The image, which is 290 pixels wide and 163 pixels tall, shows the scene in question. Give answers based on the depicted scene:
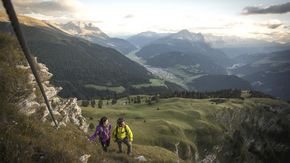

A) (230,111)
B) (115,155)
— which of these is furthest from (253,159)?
(115,155)

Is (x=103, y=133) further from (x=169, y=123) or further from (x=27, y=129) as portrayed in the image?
(x=169, y=123)

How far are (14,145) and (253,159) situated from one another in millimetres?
186408

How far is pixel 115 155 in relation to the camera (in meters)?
20.6

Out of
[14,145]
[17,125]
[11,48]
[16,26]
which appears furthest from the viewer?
[11,48]

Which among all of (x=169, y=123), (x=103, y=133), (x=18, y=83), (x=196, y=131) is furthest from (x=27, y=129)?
(x=196, y=131)

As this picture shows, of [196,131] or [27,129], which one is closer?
[27,129]

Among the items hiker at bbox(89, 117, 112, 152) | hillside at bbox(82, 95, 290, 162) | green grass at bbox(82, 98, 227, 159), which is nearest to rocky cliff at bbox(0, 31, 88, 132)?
hiker at bbox(89, 117, 112, 152)

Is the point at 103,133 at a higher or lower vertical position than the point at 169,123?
higher

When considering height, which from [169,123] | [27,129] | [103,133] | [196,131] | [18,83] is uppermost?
[18,83]

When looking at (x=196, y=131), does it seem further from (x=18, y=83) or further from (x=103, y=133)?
(x=18, y=83)

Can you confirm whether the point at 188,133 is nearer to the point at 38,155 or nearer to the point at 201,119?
the point at 201,119

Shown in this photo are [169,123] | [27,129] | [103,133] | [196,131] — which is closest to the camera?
[27,129]

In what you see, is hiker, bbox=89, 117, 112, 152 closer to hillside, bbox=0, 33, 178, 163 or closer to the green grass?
hillside, bbox=0, 33, 178, 163

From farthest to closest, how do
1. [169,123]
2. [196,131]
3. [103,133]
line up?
[196,131] → [169,123] → [103,133]
